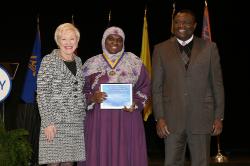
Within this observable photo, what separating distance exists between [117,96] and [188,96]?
63 centimetres

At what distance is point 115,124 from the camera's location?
422cm

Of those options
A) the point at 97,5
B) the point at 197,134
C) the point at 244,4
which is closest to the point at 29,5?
the point at 97,5

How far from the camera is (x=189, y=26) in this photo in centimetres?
400

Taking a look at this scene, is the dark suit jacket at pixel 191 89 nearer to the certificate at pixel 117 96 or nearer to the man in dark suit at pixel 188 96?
the man in dark suit at pixel 188 96

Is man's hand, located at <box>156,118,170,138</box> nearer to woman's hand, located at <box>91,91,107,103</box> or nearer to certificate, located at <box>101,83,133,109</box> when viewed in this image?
certificate, located at <box>101,83,133,109</box>

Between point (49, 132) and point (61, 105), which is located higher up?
point (61, 105)

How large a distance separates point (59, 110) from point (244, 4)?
5.40 metres

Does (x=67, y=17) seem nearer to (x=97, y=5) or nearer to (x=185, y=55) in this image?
(x=97, y=5)

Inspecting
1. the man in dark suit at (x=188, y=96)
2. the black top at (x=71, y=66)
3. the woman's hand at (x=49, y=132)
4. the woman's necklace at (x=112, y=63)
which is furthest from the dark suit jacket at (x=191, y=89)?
the woman's hand at (x=49, y=132)

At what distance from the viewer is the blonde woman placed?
12.7 feet

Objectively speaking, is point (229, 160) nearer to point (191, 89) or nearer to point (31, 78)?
point (31, 78)

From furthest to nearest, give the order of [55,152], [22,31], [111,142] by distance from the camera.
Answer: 1. [22,31]
2. [111,142]
3. [55,152]

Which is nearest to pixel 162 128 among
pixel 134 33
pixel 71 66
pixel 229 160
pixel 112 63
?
pixel 112 63

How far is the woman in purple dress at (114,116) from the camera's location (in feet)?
13.8
